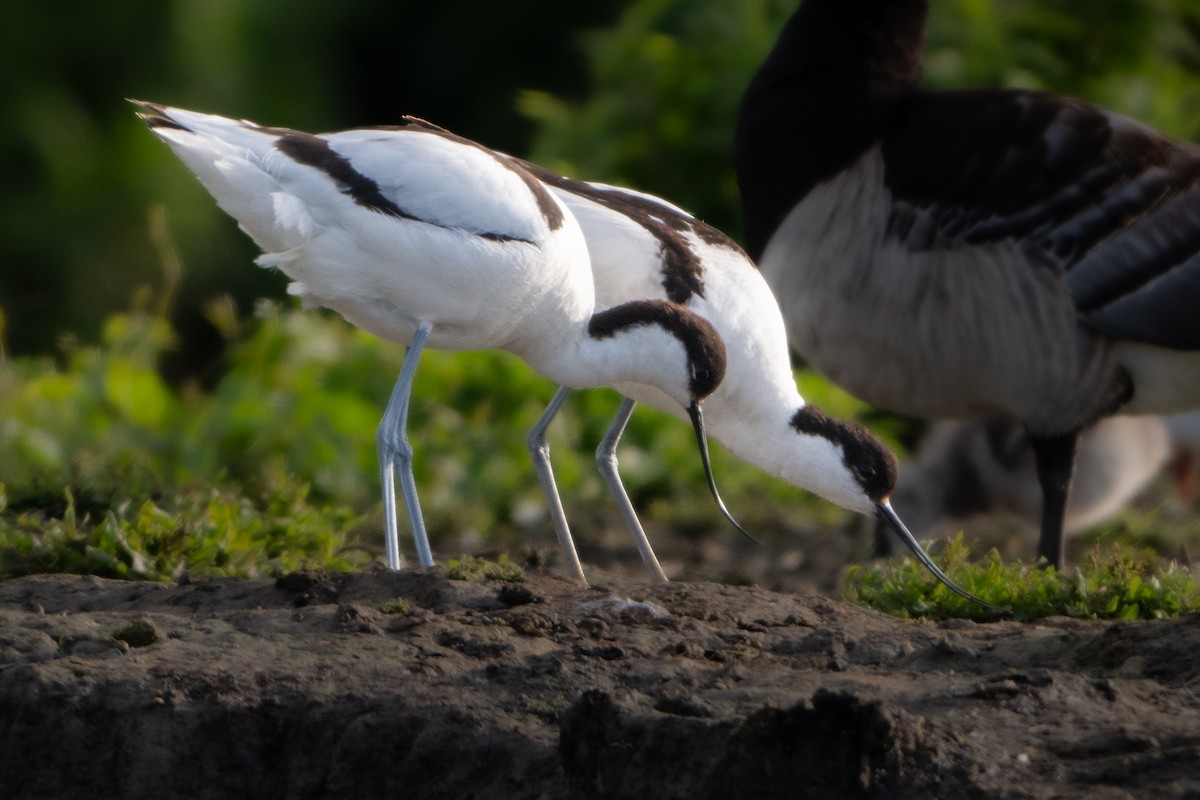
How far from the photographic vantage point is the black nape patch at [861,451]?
513cm

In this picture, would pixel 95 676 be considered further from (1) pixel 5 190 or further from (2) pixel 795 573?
(1) pixel 5 190

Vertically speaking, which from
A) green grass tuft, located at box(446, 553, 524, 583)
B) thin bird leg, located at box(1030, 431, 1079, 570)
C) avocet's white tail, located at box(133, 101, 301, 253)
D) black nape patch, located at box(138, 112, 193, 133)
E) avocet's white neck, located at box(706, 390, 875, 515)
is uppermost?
black nape patch, located at box(138, 112, 193, 133)

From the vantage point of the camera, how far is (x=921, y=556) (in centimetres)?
487

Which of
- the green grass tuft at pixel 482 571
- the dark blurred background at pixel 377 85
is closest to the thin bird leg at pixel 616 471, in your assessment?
the green grass tuft at pixel 482 571

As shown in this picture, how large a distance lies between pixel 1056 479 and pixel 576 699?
11.6ft

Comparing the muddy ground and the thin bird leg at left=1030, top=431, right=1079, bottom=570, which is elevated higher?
the muddy ground

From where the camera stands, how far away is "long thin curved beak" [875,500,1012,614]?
185 inches

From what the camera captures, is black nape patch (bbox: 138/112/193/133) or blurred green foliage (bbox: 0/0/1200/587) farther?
blurred green foliage (bbox: 0/0/1200/587)

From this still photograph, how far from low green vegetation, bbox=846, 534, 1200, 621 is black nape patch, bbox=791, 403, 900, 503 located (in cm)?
24

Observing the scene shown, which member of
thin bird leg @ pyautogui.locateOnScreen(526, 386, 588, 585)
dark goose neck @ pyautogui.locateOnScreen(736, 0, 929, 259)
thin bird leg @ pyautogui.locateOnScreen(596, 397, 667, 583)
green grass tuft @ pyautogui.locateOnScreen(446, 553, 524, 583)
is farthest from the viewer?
dark goose neck @ pyautogui.locateOnScreen(736, 0, 929, 259)

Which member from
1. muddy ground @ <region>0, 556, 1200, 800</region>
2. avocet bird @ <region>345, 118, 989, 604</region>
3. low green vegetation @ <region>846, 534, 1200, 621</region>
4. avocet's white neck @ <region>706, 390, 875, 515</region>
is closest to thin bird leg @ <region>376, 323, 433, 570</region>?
muddy ground @ <region>0, 556, 1200, 800</region>

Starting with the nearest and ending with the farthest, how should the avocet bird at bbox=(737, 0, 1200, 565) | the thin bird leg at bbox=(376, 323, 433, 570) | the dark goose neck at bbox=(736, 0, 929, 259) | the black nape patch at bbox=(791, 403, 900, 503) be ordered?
1. the thin bird leg at bbox=(376, 323, 433, 570)
2. the black nape patch at bbox=(791, 403, 900, 503)
3. the avocet bird at bbox=(737, 0, 1200, 565)
4. the dark goose neck at bbox=(736, 0, 929, 259)

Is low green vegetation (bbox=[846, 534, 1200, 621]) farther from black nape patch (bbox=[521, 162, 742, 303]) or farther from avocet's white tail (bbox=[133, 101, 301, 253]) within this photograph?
avocet's white tail (bbox=[133, 101, 301, 253])

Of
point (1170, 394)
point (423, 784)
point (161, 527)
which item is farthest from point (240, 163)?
point (1170, 394)
